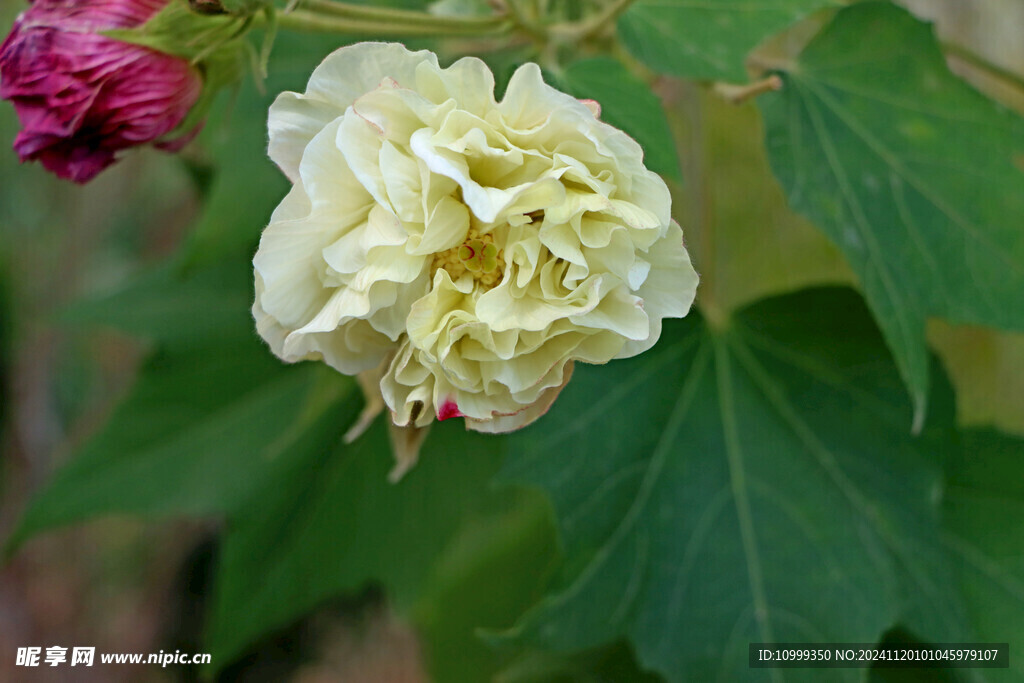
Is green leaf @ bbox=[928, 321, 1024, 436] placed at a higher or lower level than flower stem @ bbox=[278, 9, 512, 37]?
lower

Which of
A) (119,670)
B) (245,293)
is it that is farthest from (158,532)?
(245,293)

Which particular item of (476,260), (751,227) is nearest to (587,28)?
(476,260)

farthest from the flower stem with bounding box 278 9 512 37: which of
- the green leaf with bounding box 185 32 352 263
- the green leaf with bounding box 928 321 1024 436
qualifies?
the green leaf with bounding box 928 321 1024 436

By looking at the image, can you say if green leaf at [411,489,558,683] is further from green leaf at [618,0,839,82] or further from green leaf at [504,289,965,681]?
green leaf at [618,0,839,82]

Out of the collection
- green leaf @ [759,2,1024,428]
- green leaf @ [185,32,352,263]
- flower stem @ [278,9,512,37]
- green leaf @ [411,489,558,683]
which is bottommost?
green leaf @ [411,489,558,683]

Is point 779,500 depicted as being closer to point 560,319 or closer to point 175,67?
→ point 560,319

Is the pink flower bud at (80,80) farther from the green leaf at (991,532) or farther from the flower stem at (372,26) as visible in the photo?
the green leaf at (991,532)
